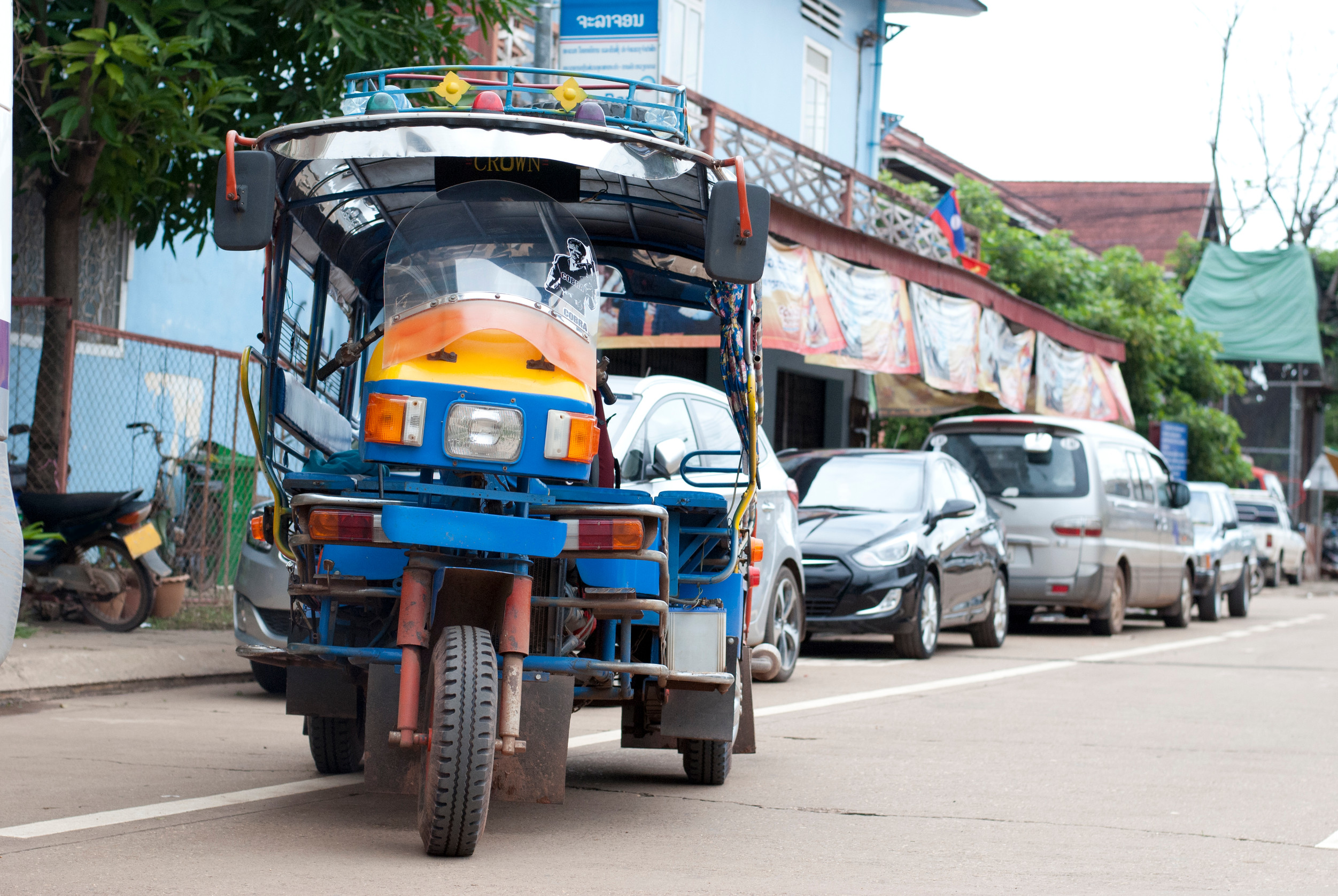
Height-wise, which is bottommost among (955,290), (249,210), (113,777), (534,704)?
(113,777)

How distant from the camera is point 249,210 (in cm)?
563

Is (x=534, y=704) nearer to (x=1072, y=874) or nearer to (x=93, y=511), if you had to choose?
(x=1072, y=874)

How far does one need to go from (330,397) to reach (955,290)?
15484 millimetres

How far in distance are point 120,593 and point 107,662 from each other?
1639mm

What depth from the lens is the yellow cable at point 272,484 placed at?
620 cm

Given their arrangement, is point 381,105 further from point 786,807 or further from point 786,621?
point 786,621

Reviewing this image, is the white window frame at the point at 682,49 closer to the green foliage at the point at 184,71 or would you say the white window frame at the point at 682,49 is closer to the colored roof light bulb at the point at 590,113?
the green foliage at the point at 184,71

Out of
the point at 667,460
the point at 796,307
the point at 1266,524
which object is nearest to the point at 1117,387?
the point at 1266,524

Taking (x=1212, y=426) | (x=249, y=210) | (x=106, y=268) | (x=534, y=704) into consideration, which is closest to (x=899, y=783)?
(x=534, y=704)

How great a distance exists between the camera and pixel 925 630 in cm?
1387

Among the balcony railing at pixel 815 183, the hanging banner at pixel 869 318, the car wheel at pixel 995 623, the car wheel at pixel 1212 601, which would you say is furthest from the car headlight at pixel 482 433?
the car wheel at pixel 1212 601

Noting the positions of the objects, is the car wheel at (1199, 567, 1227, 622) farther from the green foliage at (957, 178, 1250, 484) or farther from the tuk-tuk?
the tuk-tuk

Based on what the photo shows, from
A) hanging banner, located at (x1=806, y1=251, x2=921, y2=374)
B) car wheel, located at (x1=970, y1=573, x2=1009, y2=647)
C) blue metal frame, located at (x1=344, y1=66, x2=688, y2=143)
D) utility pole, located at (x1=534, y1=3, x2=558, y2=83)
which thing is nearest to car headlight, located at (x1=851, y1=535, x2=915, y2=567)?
car wheel, located at (x1=970, y1=573, x2=1009, y2=647)

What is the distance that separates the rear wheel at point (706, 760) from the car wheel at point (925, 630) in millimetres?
6624
